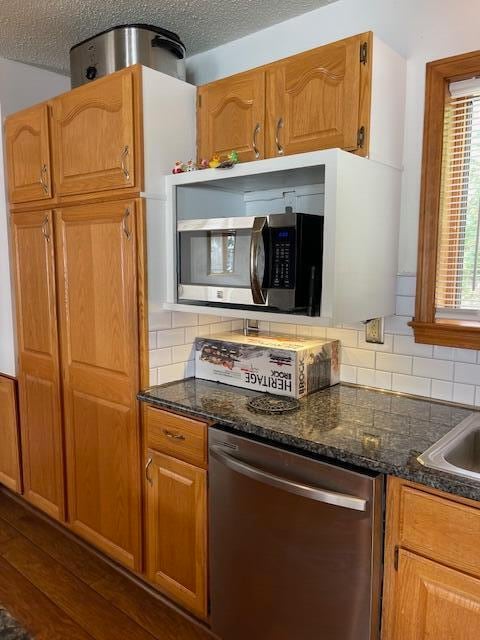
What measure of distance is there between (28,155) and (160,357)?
4.03 feet

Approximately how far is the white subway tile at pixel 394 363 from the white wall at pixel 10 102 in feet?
6.29

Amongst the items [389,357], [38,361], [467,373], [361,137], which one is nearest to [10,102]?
[38,361]

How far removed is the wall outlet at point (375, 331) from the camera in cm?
203

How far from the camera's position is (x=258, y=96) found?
1.92m

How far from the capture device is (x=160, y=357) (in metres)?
2.10

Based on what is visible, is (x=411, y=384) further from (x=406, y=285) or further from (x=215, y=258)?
(x=215, y=258)

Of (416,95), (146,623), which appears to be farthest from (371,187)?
(146,623)

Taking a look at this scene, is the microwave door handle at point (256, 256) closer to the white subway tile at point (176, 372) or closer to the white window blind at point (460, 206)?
the white subway tile at point (176, 372)

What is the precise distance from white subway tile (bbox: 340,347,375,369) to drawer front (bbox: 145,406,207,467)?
0.71m

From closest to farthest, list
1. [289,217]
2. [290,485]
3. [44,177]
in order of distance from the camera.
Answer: [290,485] → [289,217] → [44,177]

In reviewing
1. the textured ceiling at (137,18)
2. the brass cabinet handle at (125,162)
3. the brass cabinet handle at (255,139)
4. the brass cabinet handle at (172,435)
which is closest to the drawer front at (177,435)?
the brass cabinet handle at (172,435)

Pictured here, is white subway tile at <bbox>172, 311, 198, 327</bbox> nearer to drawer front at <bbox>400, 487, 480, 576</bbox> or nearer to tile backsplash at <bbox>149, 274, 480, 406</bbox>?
tile backsplash at <bbox>149, 274, 480, 406</bbox>

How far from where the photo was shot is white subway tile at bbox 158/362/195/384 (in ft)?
6.95

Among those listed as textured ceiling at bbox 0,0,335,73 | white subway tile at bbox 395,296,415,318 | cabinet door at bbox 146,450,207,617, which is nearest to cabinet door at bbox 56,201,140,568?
cabinet door at bbox 146,450,207,617
